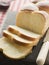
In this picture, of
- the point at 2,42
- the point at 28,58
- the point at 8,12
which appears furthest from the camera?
the point at 8,12

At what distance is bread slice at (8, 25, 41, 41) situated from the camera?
985mm

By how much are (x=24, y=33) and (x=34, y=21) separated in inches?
4.0

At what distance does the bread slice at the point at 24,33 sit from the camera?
3.23 ft

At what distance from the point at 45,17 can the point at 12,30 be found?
0.17 m

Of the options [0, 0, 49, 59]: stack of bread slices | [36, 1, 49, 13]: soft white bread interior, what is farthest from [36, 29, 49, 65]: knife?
[36, 1, 49, 13]: soft white bread interior

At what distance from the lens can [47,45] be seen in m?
0.95

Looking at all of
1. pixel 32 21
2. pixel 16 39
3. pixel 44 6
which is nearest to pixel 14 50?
pixel 16 39

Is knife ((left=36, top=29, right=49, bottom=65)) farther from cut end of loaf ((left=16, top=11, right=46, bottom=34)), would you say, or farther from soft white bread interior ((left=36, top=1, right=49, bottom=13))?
soft white bread interior ((left=36, top=1, right=49, bottom=13))

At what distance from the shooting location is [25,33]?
3.35ft

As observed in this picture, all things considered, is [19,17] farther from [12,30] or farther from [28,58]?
[28,58]

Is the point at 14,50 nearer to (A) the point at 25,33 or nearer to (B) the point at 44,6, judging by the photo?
(A) the point at 25,33

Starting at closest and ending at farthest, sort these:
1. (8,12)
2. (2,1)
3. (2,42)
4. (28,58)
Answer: (28,58) < (2,42) < (8,12) < (2,1)

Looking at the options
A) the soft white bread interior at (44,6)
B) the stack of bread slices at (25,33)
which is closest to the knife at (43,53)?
the stack of bread slices at (25,33)

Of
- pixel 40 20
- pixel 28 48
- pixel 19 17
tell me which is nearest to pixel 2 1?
pixel 19 17
